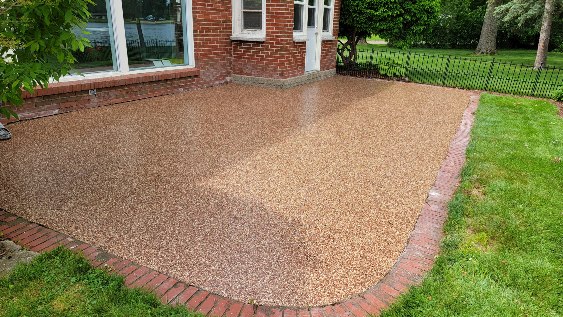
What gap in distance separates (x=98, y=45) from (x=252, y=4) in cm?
410

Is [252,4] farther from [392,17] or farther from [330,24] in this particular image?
[392,17]

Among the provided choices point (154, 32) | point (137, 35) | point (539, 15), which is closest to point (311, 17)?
point (154, 32)

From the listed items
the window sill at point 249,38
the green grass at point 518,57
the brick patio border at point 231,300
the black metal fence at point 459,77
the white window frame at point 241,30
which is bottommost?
the brick patio border at point 231,300

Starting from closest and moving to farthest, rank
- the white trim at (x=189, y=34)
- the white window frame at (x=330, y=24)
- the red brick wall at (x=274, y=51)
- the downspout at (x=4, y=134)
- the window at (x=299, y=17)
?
1. the downspout at (x=4, y=134)
2. the white trim at (x=189, y=34)
3. the red brick wall at (x=274, y=51)
4. the window at (x=299, y=17)
5. the white window frame at (x=330, y=24)

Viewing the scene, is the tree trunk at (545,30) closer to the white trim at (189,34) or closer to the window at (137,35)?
the white trim at (189,34)

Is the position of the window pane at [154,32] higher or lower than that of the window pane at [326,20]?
lower

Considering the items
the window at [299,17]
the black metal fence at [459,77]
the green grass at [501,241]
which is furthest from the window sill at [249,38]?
the green grass at [501,241]

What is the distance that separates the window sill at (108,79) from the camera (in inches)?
247

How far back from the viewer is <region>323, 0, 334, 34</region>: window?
38.0ft

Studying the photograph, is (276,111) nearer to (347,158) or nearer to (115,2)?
(347,158)

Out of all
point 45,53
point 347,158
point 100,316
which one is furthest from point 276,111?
point 100,316

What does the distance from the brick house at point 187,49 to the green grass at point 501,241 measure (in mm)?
5818

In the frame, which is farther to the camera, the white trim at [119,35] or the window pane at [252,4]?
the window pane at [252,4]

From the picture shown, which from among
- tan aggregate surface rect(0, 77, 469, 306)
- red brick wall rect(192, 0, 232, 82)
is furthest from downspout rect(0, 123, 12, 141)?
red brick wall rect(192, 0, 232, 82)
